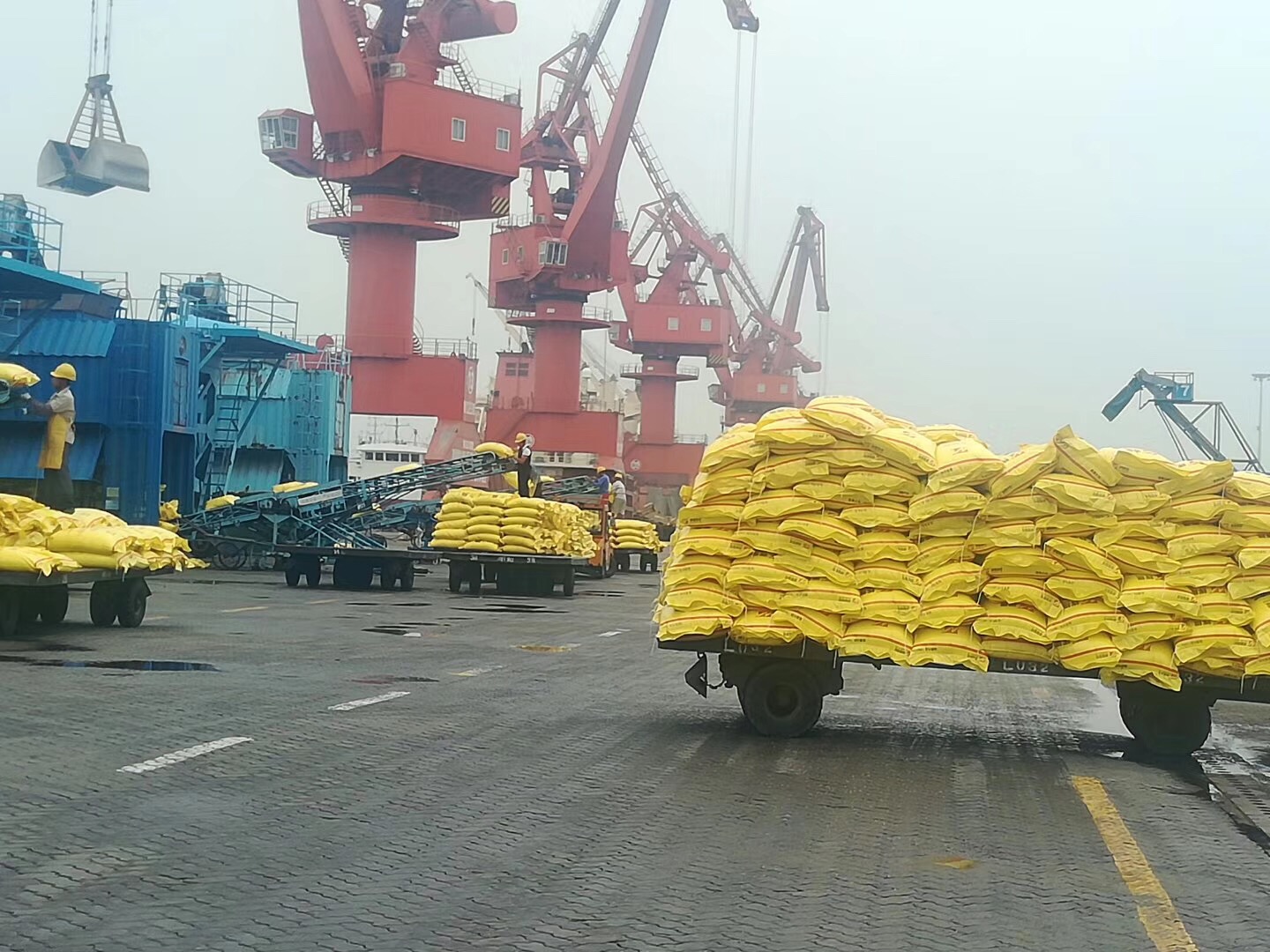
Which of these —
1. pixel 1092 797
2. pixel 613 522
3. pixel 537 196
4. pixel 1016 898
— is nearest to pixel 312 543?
pixel 613 522

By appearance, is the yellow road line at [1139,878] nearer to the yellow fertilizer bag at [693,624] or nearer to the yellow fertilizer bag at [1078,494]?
the yellow fertilizer bag at [1078,494]

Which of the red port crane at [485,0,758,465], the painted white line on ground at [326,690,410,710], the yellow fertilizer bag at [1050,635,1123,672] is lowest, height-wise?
the painted white line on ground at [326,690,410,710]

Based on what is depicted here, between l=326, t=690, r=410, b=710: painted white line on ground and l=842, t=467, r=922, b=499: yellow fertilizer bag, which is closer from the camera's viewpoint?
l=842, t=467, r=922, b=499: yellow fertilizer bag

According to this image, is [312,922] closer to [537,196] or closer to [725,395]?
[537,196]

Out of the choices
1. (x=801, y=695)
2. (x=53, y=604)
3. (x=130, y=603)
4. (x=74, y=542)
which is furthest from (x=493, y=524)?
(x=801, y=695)

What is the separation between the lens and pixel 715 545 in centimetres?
1016

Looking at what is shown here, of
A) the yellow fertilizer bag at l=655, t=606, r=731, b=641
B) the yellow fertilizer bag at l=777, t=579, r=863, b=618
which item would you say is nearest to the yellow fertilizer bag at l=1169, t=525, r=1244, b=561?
the yellow fertilizer bag at l=777, t=579, r=863, b=618

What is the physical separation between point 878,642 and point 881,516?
0.84 m

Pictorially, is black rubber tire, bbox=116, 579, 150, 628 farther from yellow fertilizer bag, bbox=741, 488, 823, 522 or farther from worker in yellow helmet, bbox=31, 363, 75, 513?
yellow fertilizer bag, bbox=741, 488, 823, 522

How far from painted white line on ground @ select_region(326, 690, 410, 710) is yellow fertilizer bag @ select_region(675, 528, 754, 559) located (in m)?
2.62

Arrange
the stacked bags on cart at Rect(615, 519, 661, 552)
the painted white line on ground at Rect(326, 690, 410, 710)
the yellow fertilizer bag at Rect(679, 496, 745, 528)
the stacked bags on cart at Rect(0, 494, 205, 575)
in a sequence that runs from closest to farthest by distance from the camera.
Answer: the yellow fertilizer bag at Rect(679, 496, 745, 528)
the painted white line on ground at Rect(326, 690, 410, 710)
the stacked bags on cart at Rect(0, 494, 205, 575)
the stacked bags on cart at Rect(615, 519, 661, 552)

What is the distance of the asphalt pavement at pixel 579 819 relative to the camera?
211 inches

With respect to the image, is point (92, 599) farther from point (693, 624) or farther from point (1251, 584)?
point (1251, 584)

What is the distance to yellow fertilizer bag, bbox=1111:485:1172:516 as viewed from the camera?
966 centimetres
